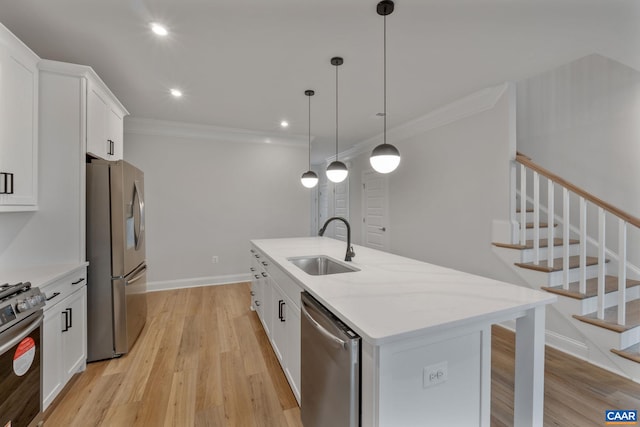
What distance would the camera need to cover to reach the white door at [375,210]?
4941 millimetres

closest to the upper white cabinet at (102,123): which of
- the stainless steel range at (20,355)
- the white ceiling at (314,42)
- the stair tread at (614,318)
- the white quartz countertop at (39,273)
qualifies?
the white ceiling at (314,42)

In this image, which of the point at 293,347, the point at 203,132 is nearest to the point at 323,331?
the point at 293,347

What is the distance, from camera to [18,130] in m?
1.85

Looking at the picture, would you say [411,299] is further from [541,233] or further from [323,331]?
[541,233]

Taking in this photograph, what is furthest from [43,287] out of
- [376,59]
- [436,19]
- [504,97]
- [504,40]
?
[504,97]

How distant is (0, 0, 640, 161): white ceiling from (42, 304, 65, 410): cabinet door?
1996 millimetres

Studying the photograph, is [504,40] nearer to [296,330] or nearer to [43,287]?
[296,330]

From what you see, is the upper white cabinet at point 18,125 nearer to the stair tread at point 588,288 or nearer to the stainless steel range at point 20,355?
the stainless steel range at point 20,355

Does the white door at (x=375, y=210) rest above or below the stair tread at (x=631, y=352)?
A: above

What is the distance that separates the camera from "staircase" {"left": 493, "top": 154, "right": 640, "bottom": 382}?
81.4 inches

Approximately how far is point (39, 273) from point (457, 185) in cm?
406

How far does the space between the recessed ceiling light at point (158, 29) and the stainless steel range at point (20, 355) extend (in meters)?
1.82

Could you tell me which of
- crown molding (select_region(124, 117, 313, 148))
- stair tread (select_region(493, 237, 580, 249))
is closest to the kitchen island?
stair tread (select_region(493, 237, 580, 249))

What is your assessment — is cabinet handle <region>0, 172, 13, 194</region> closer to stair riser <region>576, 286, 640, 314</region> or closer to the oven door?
the oven door
